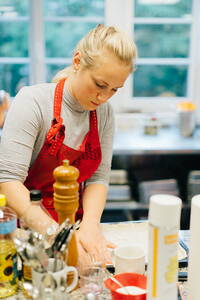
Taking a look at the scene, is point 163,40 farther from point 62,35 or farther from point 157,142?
point 157,142

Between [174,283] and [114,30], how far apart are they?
810 millimetres

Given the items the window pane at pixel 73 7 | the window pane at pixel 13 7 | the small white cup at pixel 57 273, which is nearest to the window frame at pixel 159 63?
the window pane at pixel 73 7

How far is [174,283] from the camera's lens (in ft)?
3.06

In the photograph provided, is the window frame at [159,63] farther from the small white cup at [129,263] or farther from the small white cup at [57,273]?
the small white cup at [57,273]

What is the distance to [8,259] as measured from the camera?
1.02 meters

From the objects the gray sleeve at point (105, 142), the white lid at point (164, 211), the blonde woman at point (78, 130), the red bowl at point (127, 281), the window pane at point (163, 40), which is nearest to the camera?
the white lid at point (164, 211)

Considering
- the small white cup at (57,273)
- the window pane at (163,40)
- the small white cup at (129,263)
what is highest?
the window pane at (163,40)

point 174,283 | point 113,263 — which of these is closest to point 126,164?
point 113,263

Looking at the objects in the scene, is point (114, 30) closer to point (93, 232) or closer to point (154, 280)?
point (93, 232)

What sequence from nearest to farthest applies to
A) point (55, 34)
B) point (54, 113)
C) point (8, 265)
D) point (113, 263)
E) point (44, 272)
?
point (44, 272), point (8, 265), point (113, 263), point (54, 113), point (55, 34)

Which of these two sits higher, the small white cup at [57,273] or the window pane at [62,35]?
the window pane at [62,35]

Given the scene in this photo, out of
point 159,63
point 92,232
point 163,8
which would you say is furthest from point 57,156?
point 163,8

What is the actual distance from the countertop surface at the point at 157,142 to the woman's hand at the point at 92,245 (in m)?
1.42

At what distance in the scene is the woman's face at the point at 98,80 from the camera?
133 cm
